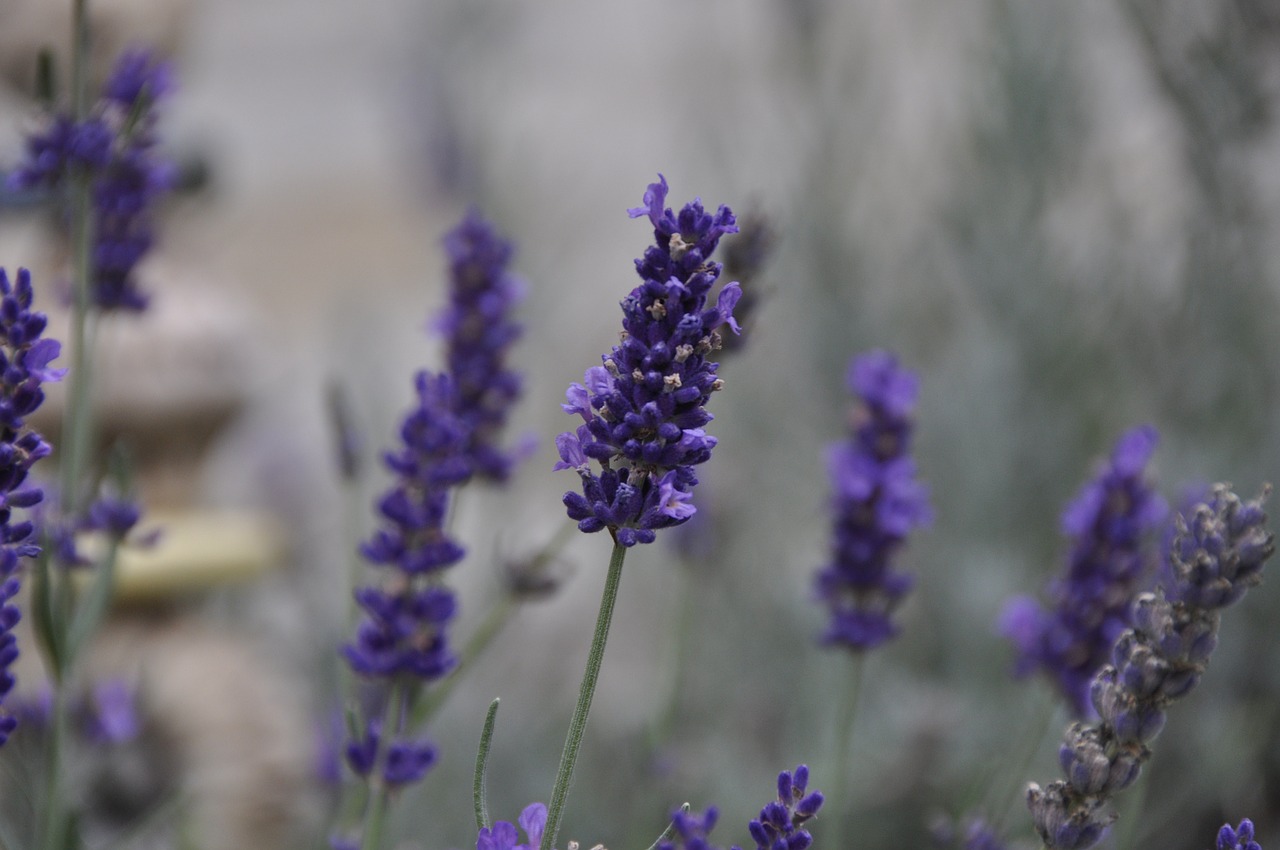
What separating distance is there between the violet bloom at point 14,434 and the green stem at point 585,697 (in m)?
0.28

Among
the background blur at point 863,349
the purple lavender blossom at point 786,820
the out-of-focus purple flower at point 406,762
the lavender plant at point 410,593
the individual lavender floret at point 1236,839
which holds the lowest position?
the purple lavender blossom at point 786,820

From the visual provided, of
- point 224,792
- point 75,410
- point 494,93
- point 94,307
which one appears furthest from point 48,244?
point 494,93

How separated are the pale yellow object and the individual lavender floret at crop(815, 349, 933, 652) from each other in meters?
1.34

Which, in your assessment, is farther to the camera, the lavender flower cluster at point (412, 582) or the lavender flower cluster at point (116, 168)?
the lavender flower cluster at point (116, 168)

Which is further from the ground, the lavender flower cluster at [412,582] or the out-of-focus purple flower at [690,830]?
the lavender flower cluster at [412,582]

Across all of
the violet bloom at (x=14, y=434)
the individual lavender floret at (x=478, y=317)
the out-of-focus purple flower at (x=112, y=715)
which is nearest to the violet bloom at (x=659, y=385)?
the violet bloom at (x=14, y=434)

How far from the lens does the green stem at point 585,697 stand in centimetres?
64

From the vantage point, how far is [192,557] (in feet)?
7.40

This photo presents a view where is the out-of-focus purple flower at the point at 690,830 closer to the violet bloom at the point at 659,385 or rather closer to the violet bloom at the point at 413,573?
the violet bloom at the point at 659,385

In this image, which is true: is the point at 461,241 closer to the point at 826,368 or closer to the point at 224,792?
the point at 224,792

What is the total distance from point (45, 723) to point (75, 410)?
475 millimetres

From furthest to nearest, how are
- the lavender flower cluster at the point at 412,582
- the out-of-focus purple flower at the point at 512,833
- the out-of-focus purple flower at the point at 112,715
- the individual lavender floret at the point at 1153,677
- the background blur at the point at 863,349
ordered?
the background blur at the point at 863,349
the out-of-focus purple flower at the point at 112,715
the lavender flower cluster at the point at 412,582
the individual lavender floret at the point at 1153,677
the out-of-focus purple flower at the point at 512,833

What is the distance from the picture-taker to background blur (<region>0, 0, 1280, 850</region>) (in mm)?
2211

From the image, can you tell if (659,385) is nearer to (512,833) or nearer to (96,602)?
(512,833)
